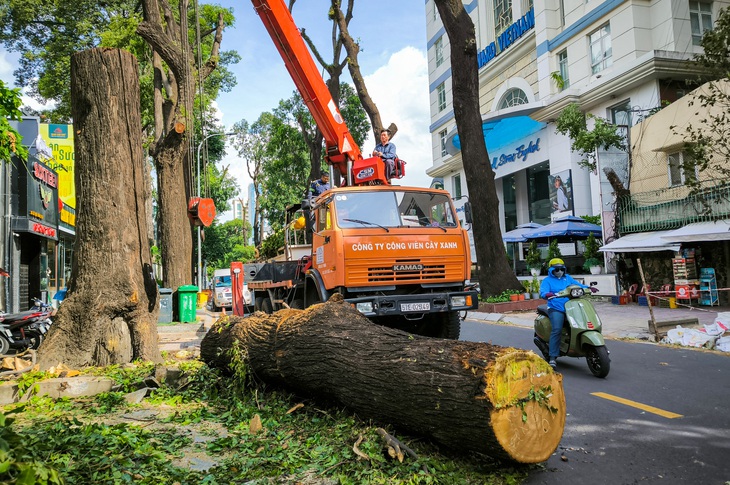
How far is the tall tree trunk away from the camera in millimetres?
15594

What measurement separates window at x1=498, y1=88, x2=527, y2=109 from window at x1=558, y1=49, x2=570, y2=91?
9.38ft

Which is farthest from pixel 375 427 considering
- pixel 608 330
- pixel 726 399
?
pixel 608 330

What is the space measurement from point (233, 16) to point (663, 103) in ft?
56.0

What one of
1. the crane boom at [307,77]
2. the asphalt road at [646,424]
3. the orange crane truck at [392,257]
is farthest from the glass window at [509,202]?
the asphalt road at [646,424]

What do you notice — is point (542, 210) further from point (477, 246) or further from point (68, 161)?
point (68, 161)

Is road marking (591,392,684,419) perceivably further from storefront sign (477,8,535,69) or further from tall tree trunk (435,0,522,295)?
storefront sign (477,8,535,69)

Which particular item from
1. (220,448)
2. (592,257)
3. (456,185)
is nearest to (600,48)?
(592,257)

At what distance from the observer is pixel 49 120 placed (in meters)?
27.3

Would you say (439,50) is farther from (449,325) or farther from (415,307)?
(415,307)

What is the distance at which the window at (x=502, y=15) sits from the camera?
94.8ft

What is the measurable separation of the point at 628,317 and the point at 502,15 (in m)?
22.6

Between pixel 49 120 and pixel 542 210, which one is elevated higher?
pixel 49 120

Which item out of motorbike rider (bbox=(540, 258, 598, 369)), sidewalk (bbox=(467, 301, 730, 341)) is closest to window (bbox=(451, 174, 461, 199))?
sidewalk (bbox=(467, 301, 730, 341))

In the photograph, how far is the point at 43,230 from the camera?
16.1 m
